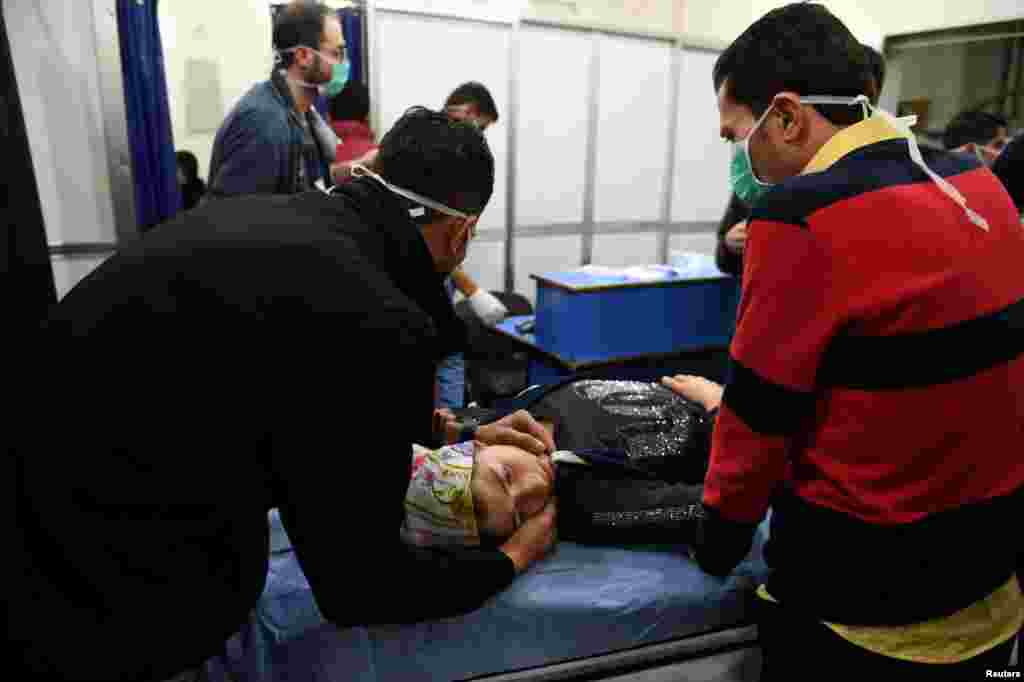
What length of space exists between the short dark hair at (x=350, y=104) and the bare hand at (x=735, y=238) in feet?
5.93

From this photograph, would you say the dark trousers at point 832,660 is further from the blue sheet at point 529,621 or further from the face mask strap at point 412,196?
the face mask strap at point 412,196

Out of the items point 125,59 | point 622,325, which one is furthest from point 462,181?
point 125,59

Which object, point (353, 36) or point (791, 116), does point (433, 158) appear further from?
point (353, 36)

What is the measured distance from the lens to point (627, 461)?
1.71m

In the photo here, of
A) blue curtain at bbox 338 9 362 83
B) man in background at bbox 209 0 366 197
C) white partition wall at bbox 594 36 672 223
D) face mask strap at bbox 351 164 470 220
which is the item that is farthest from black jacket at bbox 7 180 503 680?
white partition wall at bbox 594 36 672 223

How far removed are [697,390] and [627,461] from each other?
1.48 feet

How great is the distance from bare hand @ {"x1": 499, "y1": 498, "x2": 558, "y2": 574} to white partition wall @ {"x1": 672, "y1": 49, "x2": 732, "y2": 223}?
3.87 m

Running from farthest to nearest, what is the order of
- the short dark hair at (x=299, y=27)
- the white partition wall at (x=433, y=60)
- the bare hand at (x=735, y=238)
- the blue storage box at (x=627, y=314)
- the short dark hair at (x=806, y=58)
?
the white partition wall at (x=433, y=60) → the blue storage box at (x=627, y=314) → the bare hand at (x=735, y=238) → the short dark hair at (x=299, y=27) → the short dark hair at (x=806, y=58)

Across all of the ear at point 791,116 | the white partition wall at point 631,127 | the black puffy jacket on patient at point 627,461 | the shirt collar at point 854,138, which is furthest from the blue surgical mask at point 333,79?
the white partition wall at point 631,127

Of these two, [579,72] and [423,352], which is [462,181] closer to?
[423,352]

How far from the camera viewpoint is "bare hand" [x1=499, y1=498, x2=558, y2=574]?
144 cm

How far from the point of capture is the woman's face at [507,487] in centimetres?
152

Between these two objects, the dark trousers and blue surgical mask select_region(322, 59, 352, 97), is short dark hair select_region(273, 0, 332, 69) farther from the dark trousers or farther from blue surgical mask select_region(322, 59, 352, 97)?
the dark trousers

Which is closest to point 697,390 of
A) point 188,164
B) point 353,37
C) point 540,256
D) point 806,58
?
point 806,58
